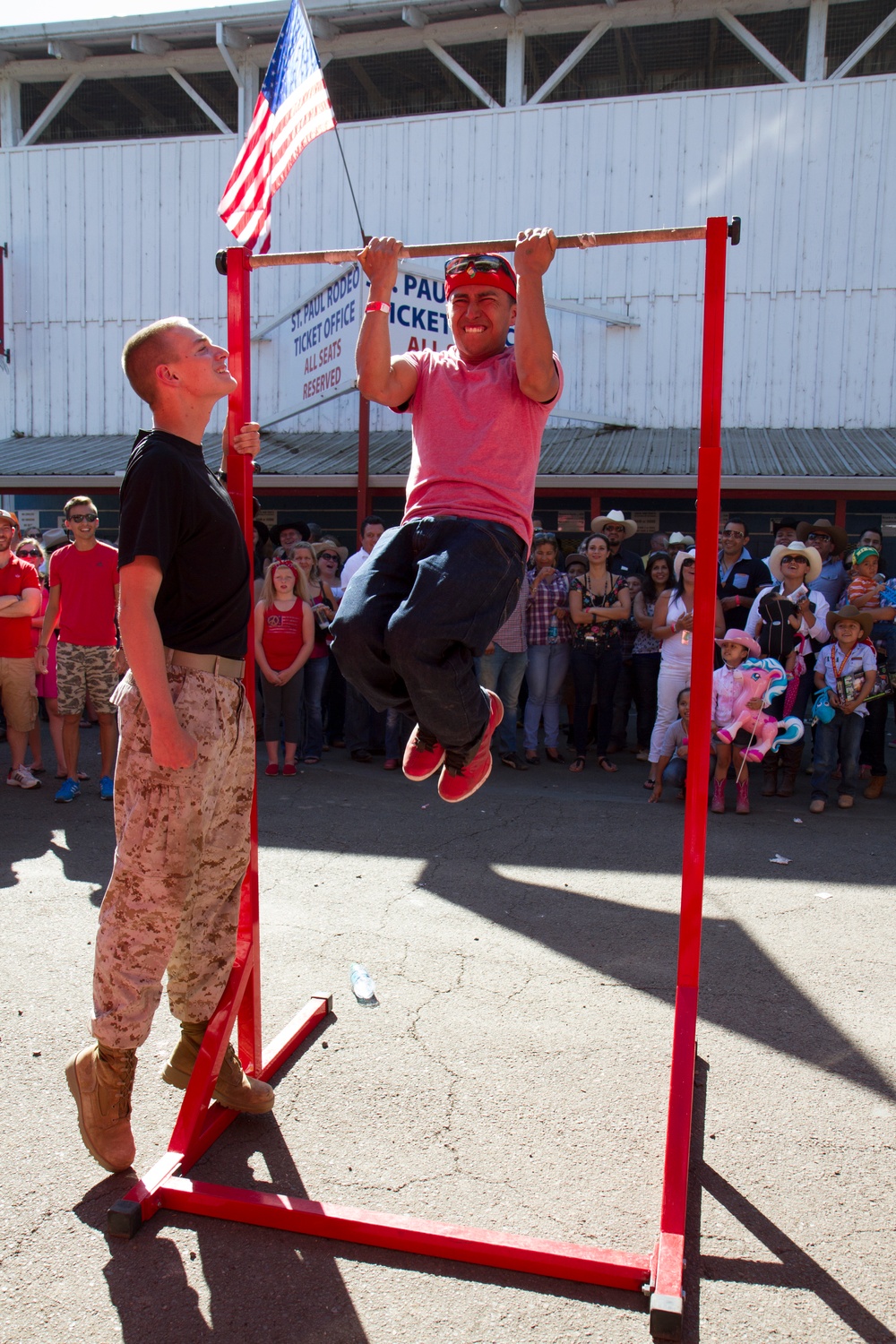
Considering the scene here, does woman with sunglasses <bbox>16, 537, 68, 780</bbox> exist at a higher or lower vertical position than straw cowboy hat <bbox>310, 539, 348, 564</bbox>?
lower

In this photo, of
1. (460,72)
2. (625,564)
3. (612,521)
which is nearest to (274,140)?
(612,521)

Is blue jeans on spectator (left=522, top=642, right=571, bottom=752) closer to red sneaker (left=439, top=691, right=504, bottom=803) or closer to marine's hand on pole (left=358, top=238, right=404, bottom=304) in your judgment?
red sneaker (left=439, top=691, right=504, bottom=803)

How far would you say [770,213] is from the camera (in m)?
12.7

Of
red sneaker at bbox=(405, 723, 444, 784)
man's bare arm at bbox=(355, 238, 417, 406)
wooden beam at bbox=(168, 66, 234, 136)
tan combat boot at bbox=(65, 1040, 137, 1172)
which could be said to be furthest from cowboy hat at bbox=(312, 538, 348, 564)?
wooden beam at bbox=(168, 66, 234, 136)

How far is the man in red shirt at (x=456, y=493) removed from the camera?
A: 2.79 meters

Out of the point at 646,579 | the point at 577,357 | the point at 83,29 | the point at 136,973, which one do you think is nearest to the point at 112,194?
the point at 83,29

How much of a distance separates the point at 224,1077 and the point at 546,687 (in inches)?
224

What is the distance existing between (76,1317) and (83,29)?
1656 cm

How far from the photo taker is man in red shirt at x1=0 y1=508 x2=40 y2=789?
23.3 ft

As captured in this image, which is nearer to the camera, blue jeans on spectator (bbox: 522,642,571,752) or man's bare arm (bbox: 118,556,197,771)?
man's bare arm (bbox: 118,556,197,771)

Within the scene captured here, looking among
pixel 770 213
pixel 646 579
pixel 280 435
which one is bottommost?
pixel 646 579

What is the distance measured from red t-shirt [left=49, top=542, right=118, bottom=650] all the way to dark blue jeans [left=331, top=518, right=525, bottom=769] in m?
4.44

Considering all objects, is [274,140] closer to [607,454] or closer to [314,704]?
[314,704]

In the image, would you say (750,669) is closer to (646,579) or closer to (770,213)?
(646,579)
